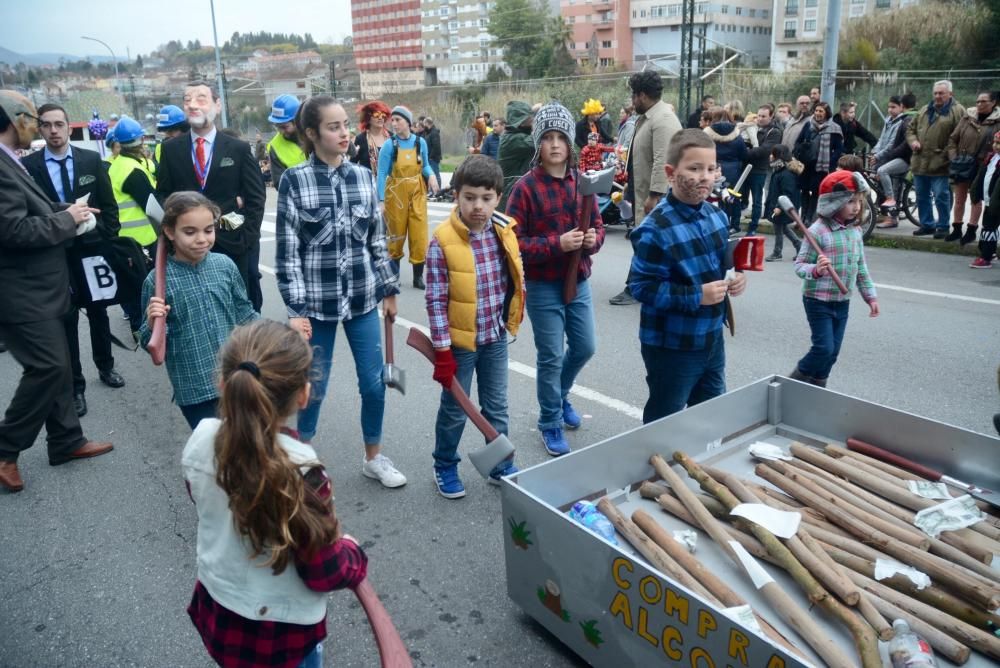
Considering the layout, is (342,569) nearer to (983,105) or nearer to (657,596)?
(657,596)

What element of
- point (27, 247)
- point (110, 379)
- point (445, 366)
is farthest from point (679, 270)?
point (110, 379)

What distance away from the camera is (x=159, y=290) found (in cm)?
336

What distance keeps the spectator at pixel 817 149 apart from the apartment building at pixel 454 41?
87.5 m

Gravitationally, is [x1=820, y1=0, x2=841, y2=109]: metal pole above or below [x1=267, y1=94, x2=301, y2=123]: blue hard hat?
above

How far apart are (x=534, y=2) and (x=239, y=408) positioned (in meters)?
88.5

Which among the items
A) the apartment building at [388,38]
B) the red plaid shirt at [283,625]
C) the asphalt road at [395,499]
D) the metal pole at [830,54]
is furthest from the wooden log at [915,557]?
Answer: the apartment building at [388,38]

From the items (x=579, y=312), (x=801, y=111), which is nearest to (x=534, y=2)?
(x=801, y=111)

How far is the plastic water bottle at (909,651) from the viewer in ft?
7.23

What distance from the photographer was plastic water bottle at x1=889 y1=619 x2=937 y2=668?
86.8 inches

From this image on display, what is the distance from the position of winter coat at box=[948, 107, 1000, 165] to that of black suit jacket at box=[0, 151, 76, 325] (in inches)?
395

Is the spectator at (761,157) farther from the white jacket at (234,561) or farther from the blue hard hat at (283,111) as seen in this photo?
the white jacket at (234,561)

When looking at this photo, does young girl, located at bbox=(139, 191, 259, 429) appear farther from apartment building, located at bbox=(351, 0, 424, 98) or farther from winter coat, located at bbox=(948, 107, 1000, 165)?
apartment building, located at bbox=(351, 0, 424, 98)

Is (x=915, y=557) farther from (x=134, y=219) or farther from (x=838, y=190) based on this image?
(x=134, y=219)

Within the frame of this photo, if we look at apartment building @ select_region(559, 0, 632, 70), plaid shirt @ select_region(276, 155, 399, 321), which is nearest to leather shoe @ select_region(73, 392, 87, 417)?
plaid shirt @ select_region(276, 155, 399, 321)
